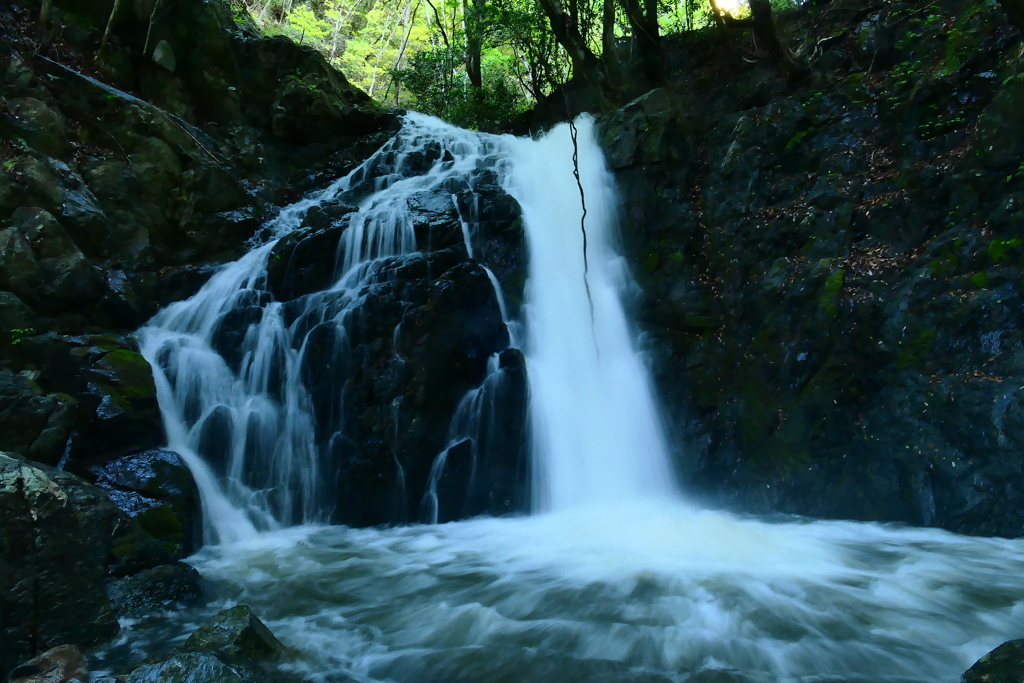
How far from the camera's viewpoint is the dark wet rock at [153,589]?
4547mm

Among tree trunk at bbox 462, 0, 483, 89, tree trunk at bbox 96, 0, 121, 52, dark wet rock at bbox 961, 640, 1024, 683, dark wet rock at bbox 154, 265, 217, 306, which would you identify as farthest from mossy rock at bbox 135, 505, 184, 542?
tree trunk at bbox 462, 0, 483, 89

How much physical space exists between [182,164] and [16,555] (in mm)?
9439

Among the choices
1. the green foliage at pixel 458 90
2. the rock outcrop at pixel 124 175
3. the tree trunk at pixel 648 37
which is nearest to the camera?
the rock outcrop at pixel 124 175

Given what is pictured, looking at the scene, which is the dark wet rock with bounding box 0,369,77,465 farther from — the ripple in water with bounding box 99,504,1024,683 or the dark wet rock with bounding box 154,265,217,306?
the dark wet rock with bounding box 154,265,217,306

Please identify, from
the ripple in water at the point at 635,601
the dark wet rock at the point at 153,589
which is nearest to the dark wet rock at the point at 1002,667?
the ripple in water at the point at 635,601

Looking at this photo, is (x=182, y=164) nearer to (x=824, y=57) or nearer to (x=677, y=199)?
(x=677, y=199)

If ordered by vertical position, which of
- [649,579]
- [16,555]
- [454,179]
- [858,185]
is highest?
[454,179]

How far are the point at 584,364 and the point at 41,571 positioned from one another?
7111 mm

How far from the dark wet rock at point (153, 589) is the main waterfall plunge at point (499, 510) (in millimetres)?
257

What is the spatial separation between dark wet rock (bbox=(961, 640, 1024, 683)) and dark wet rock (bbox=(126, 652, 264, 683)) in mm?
3978

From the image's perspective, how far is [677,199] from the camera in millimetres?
9617

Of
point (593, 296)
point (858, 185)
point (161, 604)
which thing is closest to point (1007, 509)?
point (858, 185)

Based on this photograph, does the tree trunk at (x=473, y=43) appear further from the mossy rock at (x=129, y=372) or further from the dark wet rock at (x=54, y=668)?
the dark wet rock at (x=54, y=668)

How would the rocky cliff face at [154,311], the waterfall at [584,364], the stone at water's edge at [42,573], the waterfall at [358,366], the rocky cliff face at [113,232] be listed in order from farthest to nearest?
the waterfall at [584,364], the waterfall at [358,366], the rocky cliff face at [154,311], the rocky cliff face at [113,232], the stone at water's edge at [42,573]
